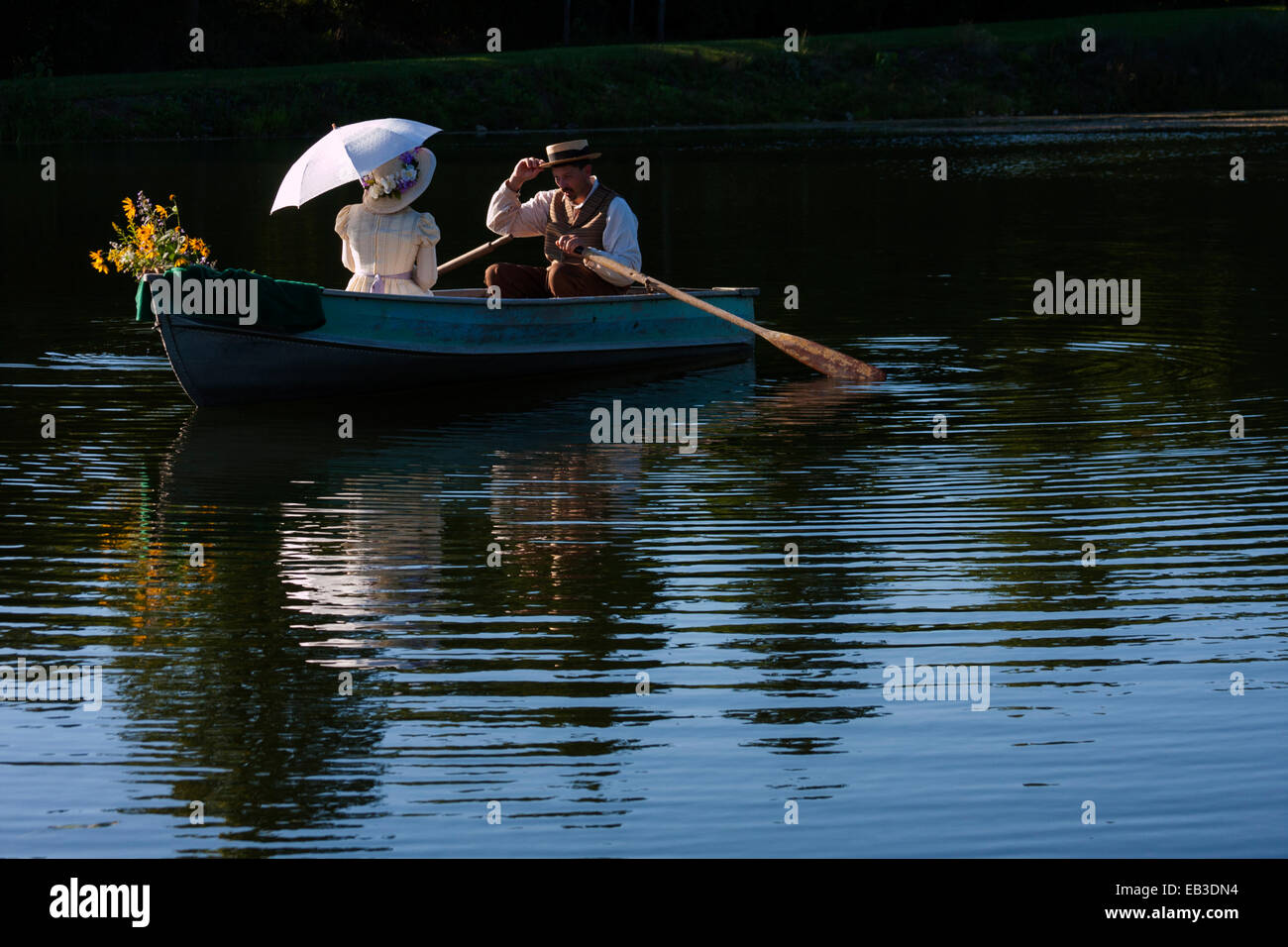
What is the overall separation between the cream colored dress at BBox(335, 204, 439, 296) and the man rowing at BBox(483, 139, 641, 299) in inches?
36.2

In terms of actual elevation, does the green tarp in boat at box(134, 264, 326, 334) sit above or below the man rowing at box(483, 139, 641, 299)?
below

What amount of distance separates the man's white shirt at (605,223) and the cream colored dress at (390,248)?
910 millimetres

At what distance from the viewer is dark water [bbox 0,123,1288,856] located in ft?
18.2

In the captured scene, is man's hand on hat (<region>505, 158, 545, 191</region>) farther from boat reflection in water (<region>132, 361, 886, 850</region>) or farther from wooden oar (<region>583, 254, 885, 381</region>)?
boat reflection in water (<region>132, 361, 886, 850</region>)

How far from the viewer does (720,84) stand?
5134 cm

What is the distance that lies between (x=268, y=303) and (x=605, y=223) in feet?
9.02

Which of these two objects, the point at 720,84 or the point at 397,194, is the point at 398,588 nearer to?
the point at 397,194

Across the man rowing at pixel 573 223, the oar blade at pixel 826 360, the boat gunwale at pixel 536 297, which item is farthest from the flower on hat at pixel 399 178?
the oar blade at pixel 826 360

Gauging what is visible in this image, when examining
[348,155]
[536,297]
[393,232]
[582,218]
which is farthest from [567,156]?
[348,155]

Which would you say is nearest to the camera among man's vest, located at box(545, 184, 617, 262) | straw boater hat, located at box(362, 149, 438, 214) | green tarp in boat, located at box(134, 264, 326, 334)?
green tarp in boat, located at box(134, 264, 326, 334)

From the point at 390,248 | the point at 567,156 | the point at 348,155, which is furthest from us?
the point at 567,156

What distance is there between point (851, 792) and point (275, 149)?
36.2 meters

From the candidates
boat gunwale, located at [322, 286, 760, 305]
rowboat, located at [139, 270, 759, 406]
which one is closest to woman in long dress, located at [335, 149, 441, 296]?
boat gunwale, located at [322, 286, 760, 305]

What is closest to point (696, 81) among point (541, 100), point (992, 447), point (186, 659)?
point (541, 100)
